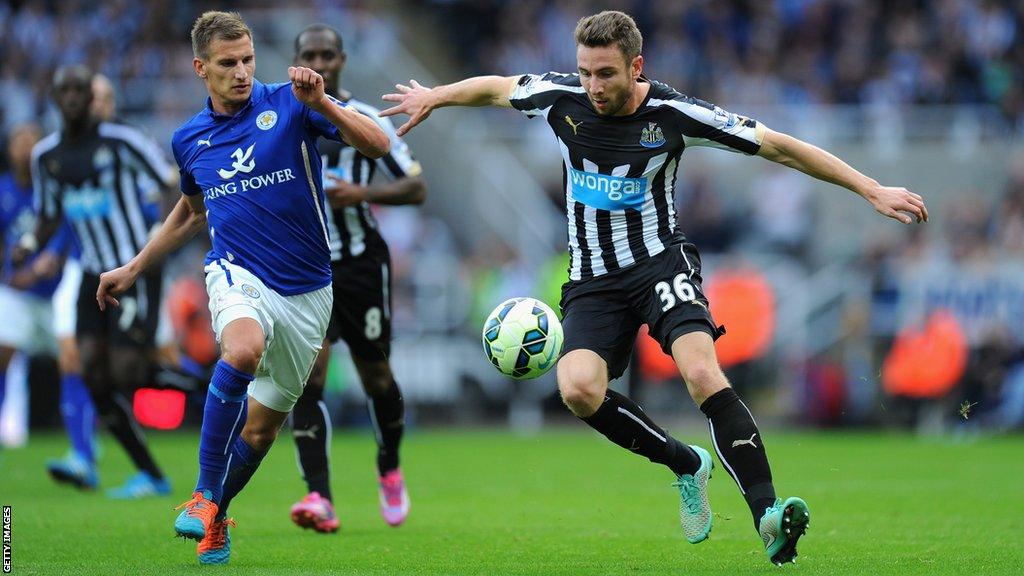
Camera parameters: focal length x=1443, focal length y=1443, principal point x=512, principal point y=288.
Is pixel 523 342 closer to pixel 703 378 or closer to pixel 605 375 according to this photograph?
pixel 605 375

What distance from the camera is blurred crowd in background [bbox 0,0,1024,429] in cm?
1783

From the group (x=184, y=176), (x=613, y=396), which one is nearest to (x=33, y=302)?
(x=184, y=176)

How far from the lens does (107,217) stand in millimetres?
10086

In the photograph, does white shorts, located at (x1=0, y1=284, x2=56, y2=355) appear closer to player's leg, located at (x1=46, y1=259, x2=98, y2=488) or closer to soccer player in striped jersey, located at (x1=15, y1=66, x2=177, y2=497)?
player's leg, located at (x1=46, y1=259, x2=98, y2=488)

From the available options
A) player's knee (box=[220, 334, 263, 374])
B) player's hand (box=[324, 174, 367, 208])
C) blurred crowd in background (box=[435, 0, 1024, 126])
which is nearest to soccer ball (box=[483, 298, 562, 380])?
player's knee (box=[220, 334, 263, 374])

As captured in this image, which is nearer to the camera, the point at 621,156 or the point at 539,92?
the point at 621,156

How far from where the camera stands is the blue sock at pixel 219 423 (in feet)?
20.4

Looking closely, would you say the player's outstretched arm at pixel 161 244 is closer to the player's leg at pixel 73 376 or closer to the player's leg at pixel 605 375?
the player's leg at pixel 605 375

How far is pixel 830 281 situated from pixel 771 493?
13.4 m

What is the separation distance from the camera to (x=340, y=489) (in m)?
10.6

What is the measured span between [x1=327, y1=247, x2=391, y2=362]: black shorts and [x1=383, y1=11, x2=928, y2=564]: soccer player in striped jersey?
1.67 metres

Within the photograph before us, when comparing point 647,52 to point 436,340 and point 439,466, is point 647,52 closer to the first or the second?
point 436,340

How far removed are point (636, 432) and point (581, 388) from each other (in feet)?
1.32

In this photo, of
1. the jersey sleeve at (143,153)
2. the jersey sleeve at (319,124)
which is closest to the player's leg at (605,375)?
the jersey sleeve at (319,124)
